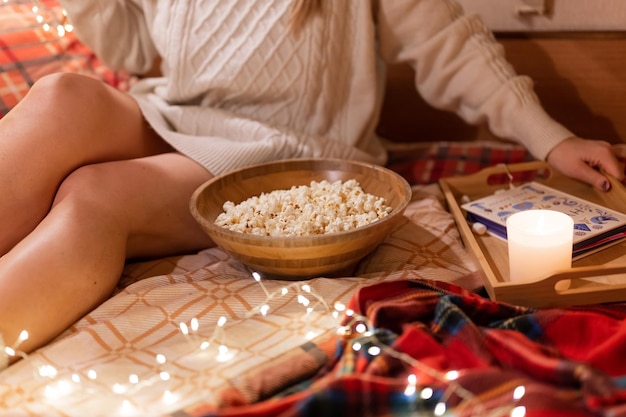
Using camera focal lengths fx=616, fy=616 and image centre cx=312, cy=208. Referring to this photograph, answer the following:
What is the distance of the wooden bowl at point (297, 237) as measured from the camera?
88 cm

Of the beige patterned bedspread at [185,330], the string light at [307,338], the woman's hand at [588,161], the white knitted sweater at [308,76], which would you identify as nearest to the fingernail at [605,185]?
the woman's hand at [588,161]

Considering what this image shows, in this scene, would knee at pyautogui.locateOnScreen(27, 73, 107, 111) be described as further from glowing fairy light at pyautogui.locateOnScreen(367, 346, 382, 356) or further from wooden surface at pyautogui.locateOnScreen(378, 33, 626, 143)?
wooden surface at pyautogui.locateOnScreen(378, 33, 626, 143)

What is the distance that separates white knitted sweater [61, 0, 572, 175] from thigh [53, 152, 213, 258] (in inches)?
2.5

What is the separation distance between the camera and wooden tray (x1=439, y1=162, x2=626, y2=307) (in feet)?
2.71

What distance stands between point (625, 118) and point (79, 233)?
3.57 feet

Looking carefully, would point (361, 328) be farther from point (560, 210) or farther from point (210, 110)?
point (210, 110)

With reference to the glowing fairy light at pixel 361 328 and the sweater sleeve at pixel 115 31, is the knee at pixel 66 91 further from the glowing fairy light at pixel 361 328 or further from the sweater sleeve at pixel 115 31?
the glowing fairy light at pixel 361 328

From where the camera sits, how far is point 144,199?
1008mm

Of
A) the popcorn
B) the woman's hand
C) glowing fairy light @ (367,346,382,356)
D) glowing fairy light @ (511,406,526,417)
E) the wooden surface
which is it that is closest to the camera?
glowing fairy light @ (511,406,526,417)

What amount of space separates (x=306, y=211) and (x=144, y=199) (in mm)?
270

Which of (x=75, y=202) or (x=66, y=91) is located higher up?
(x=66, y=91)

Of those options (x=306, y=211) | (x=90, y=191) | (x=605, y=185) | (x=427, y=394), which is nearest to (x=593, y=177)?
(x=605, y=185)

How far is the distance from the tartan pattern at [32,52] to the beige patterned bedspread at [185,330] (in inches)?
20.6

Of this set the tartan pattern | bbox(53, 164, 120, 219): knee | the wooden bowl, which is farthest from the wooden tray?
the tartan pattern
